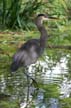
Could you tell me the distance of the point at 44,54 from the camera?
1203cm

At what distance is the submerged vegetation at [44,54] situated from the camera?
8273mm

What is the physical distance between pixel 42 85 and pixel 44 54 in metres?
3.20

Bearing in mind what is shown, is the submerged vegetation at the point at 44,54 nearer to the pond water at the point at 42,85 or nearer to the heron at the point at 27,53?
the pond water at the point at 42,85

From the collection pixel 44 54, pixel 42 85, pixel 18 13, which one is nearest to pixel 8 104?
pixel 42 85

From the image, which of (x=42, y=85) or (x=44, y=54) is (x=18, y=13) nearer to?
(x=44, y=54)

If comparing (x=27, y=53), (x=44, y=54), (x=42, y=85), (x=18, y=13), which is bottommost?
(x=44, y=54)

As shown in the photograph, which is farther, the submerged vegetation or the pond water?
the submerged vegetation

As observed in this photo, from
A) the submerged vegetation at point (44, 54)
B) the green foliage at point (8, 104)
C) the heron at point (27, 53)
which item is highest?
the heron at point (27, 53)

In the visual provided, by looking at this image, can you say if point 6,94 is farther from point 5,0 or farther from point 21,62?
point 5,0

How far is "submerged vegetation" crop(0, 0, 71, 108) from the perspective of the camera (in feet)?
27.1

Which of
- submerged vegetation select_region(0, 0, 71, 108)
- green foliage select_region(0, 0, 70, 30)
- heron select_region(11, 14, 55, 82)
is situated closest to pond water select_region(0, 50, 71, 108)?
submerged vegetation select_region(0, 0, 71, 108)

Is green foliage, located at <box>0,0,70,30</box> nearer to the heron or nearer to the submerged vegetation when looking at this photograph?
the submerged vegetation

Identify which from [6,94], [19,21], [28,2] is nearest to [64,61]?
[6,94]

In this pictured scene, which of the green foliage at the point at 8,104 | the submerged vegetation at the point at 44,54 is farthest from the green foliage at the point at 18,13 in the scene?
the green foliage at the point at 8,104
